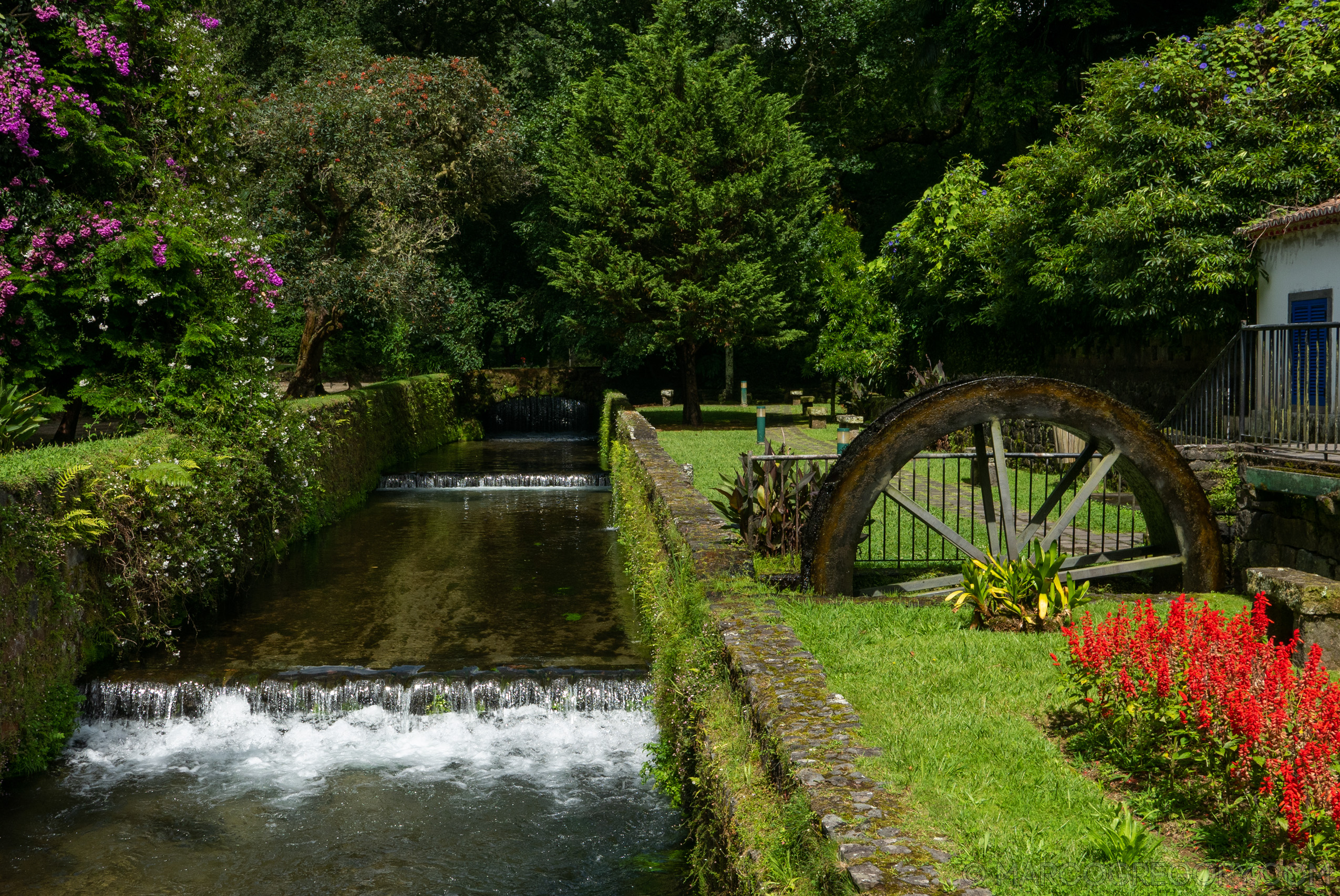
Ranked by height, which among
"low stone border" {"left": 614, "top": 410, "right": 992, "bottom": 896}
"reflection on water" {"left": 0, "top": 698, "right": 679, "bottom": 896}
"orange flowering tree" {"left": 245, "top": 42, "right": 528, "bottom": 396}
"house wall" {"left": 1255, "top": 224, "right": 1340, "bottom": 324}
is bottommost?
"reflection on water" {"left": 0, "top": 698, "right": 679, "bottom": 896}

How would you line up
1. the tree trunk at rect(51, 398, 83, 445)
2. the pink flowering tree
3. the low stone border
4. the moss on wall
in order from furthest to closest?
the tree trunk at rect(51, 398, 83, 445), the pink flowering tree, the moss on wall, the low stone border

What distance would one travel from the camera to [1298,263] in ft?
48.1

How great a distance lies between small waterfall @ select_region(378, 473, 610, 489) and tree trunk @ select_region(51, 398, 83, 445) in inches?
363

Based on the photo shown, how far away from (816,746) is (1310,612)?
12.6 feet

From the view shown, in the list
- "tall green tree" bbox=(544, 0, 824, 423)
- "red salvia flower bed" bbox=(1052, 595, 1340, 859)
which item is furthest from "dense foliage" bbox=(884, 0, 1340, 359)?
"red salvia flower bed" bbox=(1052, 595, 1340, 859)

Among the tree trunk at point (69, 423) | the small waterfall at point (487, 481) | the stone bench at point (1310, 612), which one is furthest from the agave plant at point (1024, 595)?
the small waterfall at point (487, 481)

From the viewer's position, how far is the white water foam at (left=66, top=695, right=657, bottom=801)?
841 cm

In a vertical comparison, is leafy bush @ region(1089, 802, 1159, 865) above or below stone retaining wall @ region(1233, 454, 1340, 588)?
below

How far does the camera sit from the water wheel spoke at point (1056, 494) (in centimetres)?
937

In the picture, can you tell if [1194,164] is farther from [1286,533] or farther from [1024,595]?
[1024,595]

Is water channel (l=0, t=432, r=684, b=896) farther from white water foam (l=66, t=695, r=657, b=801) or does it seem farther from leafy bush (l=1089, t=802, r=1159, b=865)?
leafy bush (l=1089, t=802, r=1159, b=865)

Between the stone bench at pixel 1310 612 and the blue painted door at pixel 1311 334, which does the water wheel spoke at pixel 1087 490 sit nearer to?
the stone bench at pixel 1310 612

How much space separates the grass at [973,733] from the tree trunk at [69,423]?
984cm

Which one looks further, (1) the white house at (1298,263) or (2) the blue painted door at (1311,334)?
(1) the white house at (1298,263)
